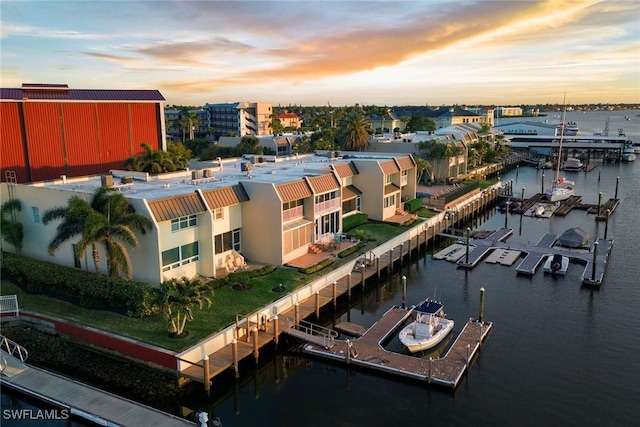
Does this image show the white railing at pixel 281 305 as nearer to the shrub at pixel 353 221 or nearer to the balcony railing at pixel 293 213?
the shrub at pixel 353 221

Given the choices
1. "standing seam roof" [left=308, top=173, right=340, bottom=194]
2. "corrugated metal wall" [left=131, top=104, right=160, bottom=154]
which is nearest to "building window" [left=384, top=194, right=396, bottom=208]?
"standing seam roof" [left=308, top=173, right=340, bottom=194]

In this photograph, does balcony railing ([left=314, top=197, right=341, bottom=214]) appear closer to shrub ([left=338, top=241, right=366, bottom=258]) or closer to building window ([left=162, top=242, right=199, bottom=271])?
shrub ([left=338, top=241, right=366, bottom=258])

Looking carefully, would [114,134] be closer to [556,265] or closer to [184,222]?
[184,222]

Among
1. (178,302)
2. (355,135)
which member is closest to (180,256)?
(178,302)

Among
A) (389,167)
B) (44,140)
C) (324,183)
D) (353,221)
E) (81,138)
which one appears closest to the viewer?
(324,183)

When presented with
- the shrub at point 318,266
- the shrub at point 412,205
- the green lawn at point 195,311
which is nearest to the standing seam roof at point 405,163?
the shrub at point 412,205

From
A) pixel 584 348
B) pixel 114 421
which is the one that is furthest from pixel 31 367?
pixel 584 348

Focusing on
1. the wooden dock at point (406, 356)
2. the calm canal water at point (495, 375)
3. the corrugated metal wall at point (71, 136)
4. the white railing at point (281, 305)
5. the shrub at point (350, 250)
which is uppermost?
the corrugated metal wall at point (71, 136)
